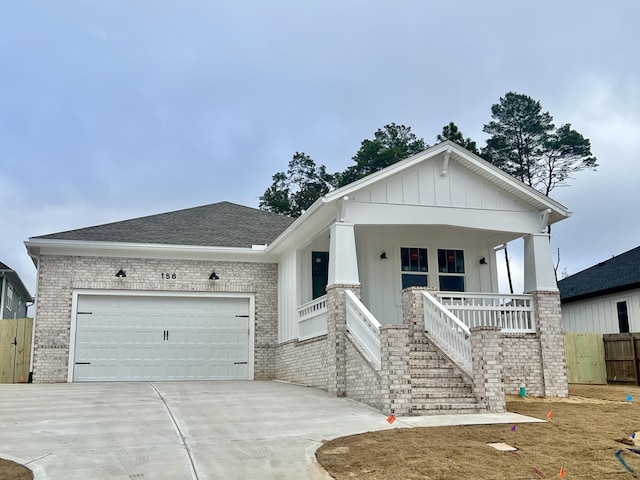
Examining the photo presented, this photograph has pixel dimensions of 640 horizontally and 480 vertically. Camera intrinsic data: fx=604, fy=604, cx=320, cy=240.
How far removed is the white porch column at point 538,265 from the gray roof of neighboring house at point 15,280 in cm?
1912

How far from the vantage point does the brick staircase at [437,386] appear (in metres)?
9.59

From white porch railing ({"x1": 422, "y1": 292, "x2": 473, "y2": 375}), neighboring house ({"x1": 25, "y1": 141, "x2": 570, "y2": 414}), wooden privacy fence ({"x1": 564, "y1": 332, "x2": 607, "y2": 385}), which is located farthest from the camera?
wooden privacy fence ({"x1": 564, "y1": 332, "x2": 607, "y2": 385})

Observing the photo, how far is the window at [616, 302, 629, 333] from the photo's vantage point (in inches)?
805

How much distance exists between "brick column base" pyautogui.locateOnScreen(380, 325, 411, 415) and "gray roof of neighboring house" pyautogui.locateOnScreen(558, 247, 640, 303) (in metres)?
13.2

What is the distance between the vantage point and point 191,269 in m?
16.5

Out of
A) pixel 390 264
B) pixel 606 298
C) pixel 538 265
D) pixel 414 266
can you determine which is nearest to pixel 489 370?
pixel 538 265

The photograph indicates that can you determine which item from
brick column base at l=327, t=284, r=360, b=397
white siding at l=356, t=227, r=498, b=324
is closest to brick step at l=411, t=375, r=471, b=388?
brick column base at l=327, t=284, r=360, b=397

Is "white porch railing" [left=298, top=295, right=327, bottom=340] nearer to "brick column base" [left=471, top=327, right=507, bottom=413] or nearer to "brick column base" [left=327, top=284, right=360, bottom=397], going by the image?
"brick column base" [left=327, top=284, right=360, bottom=397]

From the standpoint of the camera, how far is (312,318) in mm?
13961

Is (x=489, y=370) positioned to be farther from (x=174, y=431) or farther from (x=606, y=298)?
(x=606, y=298)

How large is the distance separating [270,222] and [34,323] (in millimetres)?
7725

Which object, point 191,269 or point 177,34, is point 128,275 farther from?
point 177,34

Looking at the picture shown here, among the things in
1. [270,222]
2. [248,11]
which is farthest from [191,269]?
[248,11]

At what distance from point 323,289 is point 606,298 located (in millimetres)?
11654
